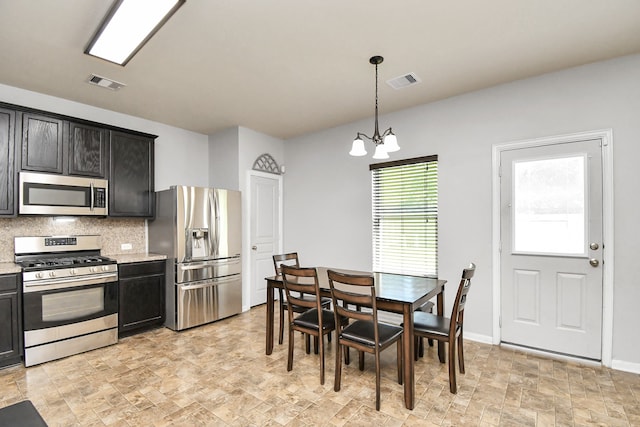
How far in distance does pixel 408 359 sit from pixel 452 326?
1.49 feet

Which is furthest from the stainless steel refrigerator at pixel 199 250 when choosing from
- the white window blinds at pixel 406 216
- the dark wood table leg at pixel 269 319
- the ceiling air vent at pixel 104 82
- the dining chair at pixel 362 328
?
the dining chair at pixel 362 328

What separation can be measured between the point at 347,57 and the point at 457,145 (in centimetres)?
171

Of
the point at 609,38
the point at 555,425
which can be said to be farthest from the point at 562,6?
the point at 555,425

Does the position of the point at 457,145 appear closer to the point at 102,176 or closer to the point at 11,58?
the point at 102,176

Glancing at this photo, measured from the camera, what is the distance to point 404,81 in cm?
325

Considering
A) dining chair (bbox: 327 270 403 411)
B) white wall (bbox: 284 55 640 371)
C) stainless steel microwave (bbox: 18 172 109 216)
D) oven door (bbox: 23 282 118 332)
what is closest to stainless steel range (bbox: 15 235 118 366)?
oven door (bbox: 23 282 118 332)

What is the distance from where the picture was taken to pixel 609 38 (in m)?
2.52

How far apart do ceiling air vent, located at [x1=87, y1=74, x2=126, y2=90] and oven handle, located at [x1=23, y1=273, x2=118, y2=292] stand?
2.01 meters

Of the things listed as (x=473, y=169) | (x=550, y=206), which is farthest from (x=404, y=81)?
(x=550, y=206)

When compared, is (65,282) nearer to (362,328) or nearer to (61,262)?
(61,262)

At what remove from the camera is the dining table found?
2240mm

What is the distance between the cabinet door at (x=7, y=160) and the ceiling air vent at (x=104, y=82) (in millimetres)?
802

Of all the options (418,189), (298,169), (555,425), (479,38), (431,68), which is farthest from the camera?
(298,169)

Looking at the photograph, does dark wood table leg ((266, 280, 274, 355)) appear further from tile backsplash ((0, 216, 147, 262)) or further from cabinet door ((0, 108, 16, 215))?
cabinet door ((0, 108, 16, 215))
